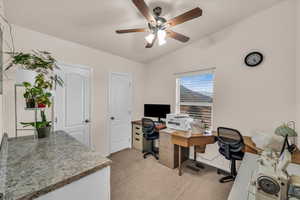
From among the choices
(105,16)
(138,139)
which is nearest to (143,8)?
(105,16)

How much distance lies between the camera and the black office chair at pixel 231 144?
1970 mm

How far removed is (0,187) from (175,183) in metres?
2.11

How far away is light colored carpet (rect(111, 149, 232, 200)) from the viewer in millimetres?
1867

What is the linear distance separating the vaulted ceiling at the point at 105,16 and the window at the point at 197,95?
92 cm

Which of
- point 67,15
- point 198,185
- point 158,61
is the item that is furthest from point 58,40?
point 198,185

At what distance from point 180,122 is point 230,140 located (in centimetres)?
87

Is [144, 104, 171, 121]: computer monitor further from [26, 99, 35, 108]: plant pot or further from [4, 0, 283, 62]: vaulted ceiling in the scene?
[26, 99, 35, 108]: plant pot

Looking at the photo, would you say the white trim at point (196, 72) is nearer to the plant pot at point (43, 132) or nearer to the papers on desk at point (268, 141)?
the papers on desk at point (268, 141)

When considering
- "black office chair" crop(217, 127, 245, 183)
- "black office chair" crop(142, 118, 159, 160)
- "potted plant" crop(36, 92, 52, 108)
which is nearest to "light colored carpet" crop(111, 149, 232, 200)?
"black office chair" crop(217, 127, 245, 183)

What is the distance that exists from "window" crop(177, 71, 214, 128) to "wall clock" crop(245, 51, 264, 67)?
2.02ft

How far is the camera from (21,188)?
0.71 meters

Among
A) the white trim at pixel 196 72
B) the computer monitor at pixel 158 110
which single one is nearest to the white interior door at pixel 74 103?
the computer monitor at pixel 158 110

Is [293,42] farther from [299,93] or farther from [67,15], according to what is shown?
[67,15]

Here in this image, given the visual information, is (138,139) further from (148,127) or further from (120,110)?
(120,110)
